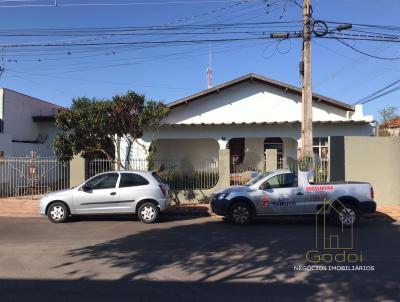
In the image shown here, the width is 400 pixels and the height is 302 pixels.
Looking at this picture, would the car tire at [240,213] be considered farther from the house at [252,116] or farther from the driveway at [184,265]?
the house at [252,116]

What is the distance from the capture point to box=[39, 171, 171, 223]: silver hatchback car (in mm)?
14516

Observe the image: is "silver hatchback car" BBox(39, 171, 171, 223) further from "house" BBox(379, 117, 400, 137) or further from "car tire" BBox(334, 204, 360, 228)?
"house" BBox(379, 117, 400, 137)

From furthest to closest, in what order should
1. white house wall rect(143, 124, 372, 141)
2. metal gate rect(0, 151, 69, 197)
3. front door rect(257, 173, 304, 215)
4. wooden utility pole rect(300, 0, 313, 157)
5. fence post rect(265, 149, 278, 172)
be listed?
white house wall rect(143, 124, 372, 141)
metal gate rect(0, 151, 69, 197)
fence post rect(265, 149, 278, 172)
wooden utility pole rect(300, 0, 313, 157)
front door rect(257, 173, 304, 215)

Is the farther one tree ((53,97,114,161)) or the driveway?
tree ((53,97,114,161))

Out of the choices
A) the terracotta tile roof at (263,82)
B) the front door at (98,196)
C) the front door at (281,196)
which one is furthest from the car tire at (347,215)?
the terracotta tile roof at (263,82)

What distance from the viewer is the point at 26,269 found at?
8.02 metres

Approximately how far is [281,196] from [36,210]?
9411 mm

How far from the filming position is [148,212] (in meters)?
14.5

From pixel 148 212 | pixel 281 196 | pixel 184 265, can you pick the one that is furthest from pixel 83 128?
pixel 184 265

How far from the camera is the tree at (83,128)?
57.2ft

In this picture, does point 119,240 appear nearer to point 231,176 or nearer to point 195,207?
point 195,207

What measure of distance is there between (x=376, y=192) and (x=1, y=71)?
16.5 metres

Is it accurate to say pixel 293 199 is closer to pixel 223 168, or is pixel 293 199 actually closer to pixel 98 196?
pixel 98 196

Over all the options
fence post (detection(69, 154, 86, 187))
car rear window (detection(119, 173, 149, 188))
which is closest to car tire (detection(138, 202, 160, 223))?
car rear window (detection(119, 173, 149, 188))
